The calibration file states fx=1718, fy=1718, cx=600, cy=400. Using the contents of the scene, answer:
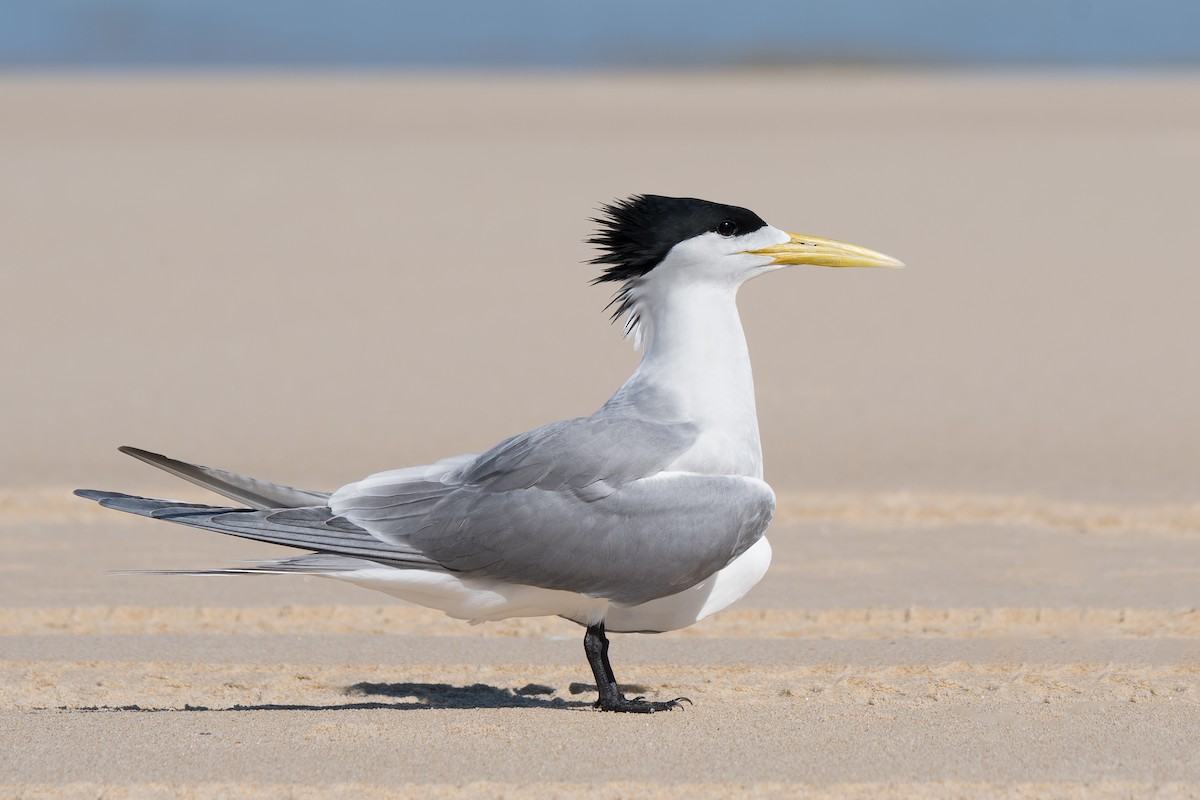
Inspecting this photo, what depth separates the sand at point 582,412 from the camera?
4.55 meters

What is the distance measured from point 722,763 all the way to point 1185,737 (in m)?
1.28

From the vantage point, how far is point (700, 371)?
200 inches

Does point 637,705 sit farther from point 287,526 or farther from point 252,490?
point 252,490

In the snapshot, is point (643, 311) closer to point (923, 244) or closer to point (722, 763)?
point (722, 763)

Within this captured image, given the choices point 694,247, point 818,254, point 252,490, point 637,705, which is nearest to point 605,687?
point 637,705

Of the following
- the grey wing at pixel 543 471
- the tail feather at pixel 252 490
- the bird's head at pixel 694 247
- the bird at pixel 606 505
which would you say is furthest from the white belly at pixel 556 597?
the bird's head at pixel 694 247

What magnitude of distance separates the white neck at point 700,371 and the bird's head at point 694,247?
1.5 inches

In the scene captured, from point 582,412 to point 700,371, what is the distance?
516 cm

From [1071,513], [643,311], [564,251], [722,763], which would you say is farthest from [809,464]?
[564,251]

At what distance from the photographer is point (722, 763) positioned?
14.4 feet

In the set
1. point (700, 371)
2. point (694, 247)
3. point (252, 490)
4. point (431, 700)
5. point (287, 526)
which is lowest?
point (431, 700)

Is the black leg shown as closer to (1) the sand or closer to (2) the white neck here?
(1) the sand

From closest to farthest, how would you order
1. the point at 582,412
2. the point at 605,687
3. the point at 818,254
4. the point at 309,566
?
the point at 309,566, the point at 605,687, the point at 818,254, the point at 582,412

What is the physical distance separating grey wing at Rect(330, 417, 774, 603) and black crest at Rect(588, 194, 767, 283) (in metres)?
0.57
